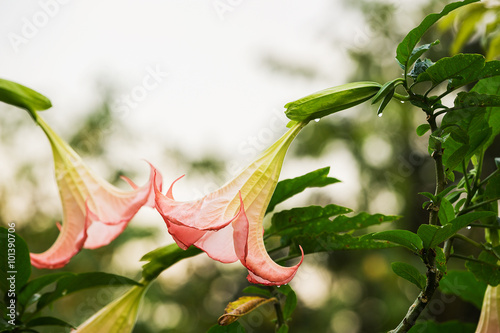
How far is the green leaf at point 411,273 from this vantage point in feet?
1.34

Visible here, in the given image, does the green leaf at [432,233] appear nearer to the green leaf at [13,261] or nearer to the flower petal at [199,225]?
the flower petal at [199,225]

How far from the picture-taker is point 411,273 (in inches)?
16.3

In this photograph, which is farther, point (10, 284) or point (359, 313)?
point (359, 313)

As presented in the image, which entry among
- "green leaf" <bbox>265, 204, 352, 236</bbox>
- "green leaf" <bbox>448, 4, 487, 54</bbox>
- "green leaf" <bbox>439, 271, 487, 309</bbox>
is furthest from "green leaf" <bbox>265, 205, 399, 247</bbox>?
"green leaf" <bbox>448, 4, 487, 54</bbox>

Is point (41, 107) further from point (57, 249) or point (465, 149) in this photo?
point (465, 149)

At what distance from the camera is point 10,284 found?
19.6 inches

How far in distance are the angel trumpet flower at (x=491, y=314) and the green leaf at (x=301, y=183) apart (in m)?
0.21

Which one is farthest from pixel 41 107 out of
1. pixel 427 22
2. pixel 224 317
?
pixel 427 22

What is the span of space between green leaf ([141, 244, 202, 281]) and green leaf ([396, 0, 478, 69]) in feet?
0.95

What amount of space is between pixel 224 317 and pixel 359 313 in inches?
101

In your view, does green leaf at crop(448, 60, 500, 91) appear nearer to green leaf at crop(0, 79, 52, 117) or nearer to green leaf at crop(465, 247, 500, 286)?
green leaf at crop(465, 247, 500, 286)

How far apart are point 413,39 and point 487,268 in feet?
0.83

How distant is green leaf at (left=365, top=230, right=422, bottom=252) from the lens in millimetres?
379

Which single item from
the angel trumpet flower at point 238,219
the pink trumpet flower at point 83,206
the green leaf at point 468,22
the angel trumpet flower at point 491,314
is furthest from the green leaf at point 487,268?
the green leaf at point 468,22
